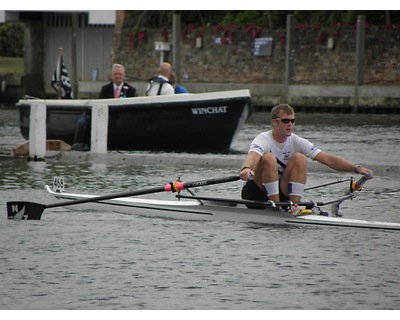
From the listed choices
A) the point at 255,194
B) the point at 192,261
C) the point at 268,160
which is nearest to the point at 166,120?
the point at 255,194

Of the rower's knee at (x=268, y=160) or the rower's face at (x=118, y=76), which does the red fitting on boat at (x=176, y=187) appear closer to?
→ the rower's knee at (x=268, y=160)

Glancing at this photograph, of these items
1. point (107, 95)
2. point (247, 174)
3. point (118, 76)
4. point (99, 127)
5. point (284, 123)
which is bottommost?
point (99, 127)

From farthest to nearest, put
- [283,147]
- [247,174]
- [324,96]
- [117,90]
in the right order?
[324,96] → [117,90] → [283,147] → [247,174]

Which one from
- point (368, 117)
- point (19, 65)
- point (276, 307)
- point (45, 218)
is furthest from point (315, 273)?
point (19, 65)

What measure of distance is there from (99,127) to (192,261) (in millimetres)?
9103

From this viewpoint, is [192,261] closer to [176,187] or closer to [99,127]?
[176,187]

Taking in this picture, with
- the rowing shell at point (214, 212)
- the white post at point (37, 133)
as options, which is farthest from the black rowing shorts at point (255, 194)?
the white post at point (37, 133)

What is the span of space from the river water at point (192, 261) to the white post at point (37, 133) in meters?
3.34

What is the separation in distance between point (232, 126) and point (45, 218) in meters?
8.70

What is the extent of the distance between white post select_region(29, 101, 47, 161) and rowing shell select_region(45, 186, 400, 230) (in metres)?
5.51

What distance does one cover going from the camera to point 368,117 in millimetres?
34812

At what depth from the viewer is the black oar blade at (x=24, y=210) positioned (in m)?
11.5

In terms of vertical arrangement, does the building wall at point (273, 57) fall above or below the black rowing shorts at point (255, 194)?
above

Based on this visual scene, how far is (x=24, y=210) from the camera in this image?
11547 mm
